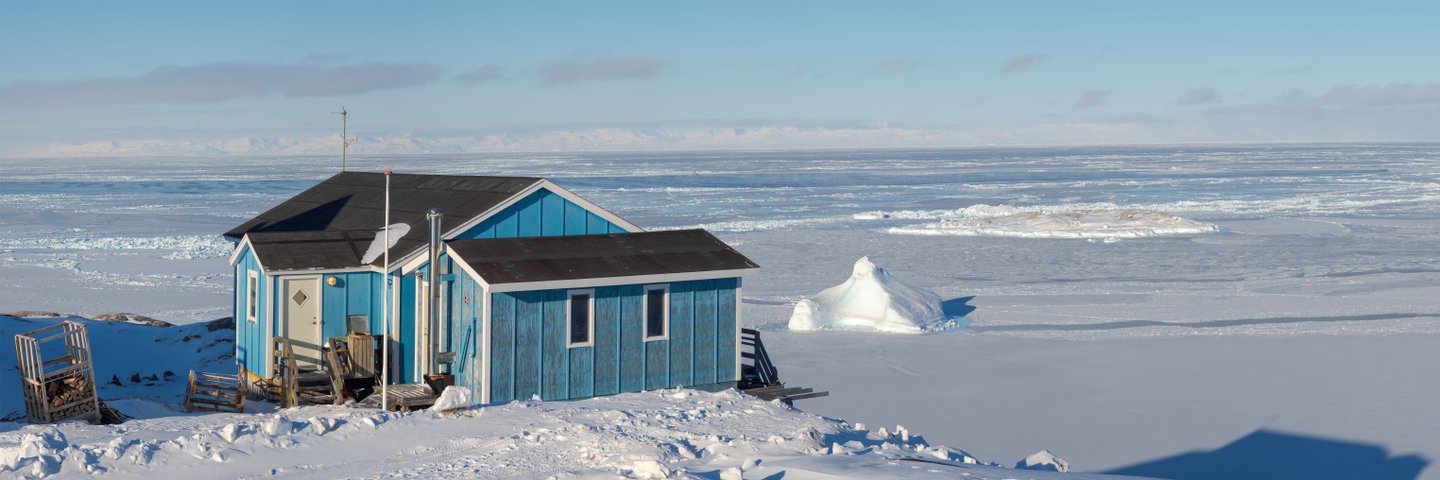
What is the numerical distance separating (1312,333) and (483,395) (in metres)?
17.9

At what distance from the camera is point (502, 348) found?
16.8 metres

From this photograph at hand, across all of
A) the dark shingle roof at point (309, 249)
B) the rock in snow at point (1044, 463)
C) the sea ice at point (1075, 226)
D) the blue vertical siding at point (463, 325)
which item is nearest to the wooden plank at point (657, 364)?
the blue vertical siding at point (463, 325)

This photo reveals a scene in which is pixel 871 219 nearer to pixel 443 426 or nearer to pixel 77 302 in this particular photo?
pixel 77 302

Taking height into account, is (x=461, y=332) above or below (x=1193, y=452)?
above

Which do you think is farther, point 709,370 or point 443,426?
point 709,370

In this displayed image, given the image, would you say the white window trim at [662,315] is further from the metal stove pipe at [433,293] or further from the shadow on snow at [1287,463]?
the shadow on snow at [1287,463]

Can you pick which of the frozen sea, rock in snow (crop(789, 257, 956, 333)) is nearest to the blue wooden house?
the frozen sea

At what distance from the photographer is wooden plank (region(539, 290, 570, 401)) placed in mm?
17000

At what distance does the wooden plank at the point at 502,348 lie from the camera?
54.9ft

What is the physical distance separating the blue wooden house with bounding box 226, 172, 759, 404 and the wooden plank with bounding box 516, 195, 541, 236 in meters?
0.02

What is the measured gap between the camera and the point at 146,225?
55.8 metres

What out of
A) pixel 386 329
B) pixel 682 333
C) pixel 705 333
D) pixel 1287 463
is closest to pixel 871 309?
pixel 705 333

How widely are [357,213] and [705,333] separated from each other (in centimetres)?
661

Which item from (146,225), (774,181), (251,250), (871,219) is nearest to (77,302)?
(251,250)
